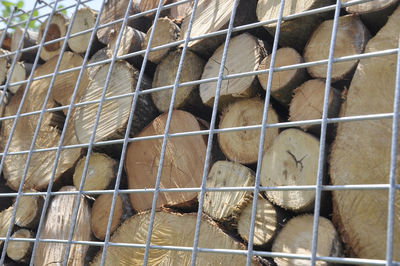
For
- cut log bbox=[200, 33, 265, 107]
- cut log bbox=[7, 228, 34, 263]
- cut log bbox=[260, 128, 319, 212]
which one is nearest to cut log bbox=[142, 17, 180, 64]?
cut log bbox=[200, 33, 265, 107]

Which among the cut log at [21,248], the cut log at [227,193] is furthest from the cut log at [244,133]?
the cut log at [21,248]

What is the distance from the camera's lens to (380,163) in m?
1.34

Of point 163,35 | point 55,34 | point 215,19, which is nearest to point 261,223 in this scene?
point 215,19

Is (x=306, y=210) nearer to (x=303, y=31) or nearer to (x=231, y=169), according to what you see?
(x=231, y=169)

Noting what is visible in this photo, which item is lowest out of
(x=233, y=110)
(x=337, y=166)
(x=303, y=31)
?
(x=337, y=166)

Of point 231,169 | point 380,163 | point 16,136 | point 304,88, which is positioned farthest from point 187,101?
point 16,136

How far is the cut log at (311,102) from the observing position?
1467 mm

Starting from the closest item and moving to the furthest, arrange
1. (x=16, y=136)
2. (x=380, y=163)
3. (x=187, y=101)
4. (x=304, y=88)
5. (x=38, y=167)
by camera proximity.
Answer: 1. (x=380, y=163)
2. (x=304, y=88)
3. (x=187, y=101)
4. (x=38, y=167)
5. (x=16, y=136)

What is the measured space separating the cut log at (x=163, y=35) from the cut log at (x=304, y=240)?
2.82 feet

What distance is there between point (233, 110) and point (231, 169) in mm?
205

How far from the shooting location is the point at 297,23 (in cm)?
161

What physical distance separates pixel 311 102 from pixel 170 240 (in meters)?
0.63

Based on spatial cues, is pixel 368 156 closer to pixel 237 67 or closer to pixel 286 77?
pixel 286 77

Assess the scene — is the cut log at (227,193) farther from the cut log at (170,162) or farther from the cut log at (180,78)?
the cut log at (180,78)
